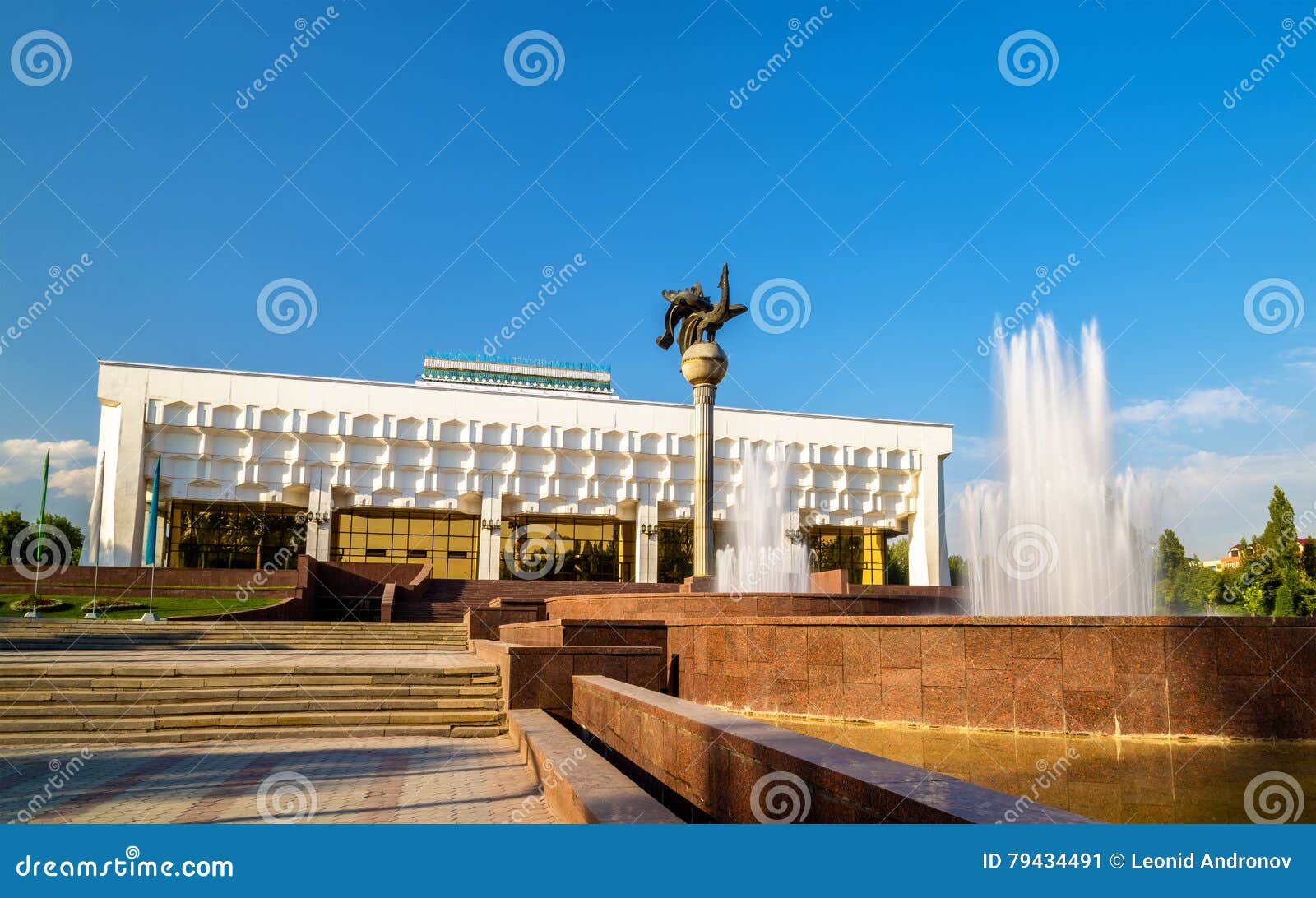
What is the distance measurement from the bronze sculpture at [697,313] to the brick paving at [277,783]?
13.4 m

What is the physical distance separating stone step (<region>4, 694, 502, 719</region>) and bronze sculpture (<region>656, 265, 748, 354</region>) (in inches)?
484

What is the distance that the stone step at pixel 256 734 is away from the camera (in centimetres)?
994

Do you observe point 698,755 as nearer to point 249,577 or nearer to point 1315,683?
point 1315,683

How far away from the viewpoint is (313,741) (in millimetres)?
10117

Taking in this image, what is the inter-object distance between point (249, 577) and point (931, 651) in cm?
2803

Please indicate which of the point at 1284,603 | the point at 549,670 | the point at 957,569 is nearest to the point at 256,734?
the point at 549,670

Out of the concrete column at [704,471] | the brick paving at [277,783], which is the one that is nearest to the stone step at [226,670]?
the brick paving at [277,783]

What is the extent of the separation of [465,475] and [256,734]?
37.3 m

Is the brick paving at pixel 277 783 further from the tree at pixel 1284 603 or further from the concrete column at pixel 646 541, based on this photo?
the concrete column at pixel 646 541

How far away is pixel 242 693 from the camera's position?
11203 millimetres

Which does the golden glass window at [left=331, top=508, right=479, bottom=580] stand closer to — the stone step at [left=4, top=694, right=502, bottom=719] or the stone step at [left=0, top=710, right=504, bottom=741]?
the stone step at [left=4, top=694, right=502, bottom=719]

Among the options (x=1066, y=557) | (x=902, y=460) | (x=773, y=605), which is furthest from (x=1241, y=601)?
(x=773, y=605)

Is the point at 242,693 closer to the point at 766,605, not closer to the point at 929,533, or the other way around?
the point at 766,605

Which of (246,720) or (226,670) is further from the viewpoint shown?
(226,670)
